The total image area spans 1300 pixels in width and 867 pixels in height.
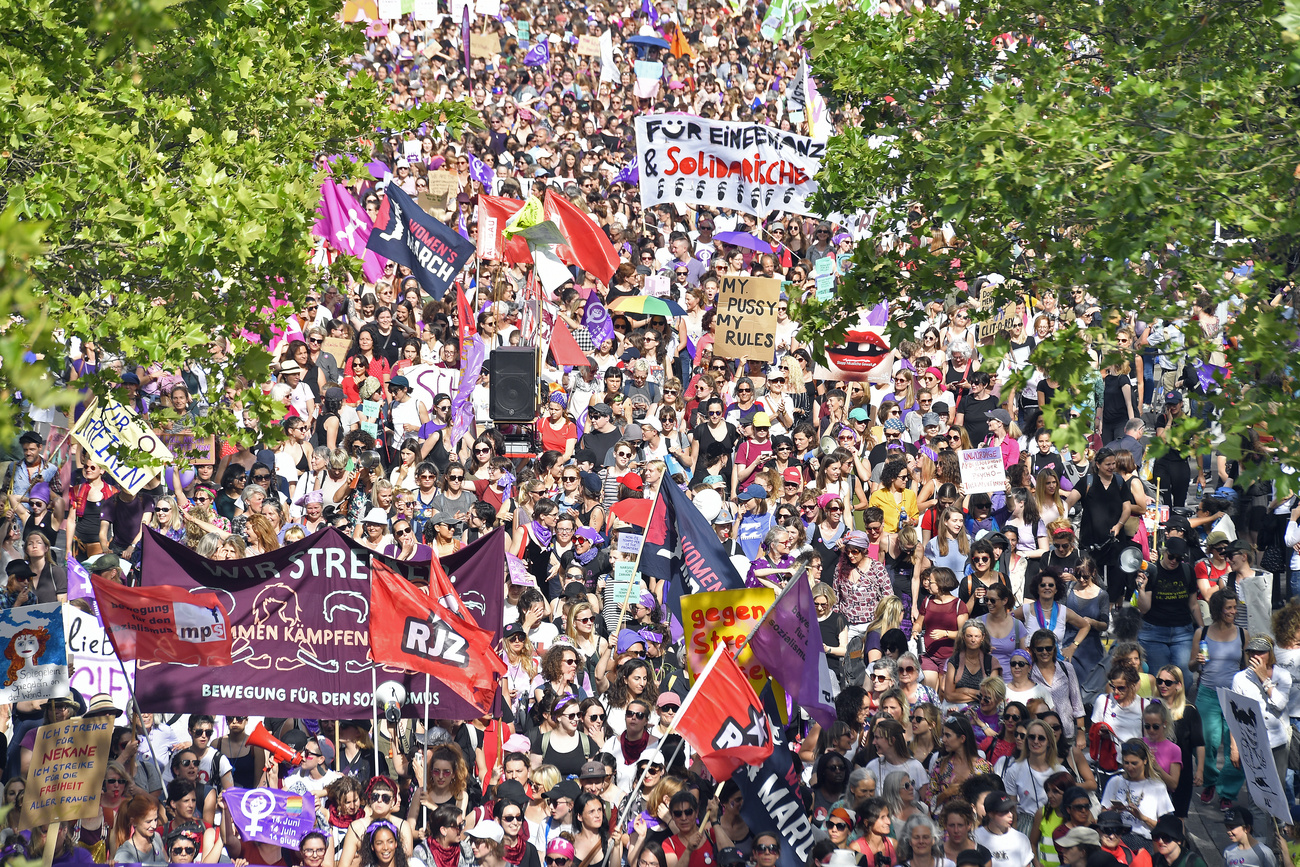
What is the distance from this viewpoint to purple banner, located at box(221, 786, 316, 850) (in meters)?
10.3

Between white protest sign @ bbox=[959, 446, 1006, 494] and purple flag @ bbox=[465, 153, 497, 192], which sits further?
purple flag @ bbox=[465, 153, 497, 192]

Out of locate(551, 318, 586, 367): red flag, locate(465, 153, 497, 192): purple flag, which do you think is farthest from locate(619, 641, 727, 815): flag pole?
locate(465, 153, 497, 192): purple flag

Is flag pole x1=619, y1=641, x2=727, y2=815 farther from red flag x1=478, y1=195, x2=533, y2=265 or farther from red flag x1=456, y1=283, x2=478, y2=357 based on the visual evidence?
red flag x1=478, y1=195, x2=533, y2=265

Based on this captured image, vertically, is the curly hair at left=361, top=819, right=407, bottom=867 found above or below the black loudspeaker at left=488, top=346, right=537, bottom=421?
below

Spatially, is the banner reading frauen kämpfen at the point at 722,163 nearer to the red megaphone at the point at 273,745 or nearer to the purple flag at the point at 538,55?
the red megaphone at the point at 273,745

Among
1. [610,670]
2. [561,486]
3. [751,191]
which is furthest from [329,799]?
[751,191]

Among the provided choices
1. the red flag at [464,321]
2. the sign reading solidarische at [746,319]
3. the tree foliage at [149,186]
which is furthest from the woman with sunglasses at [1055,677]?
the red flag at [464,321]

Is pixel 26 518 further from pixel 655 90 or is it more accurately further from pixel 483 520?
pixel 655 90

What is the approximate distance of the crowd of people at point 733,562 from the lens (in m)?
10.3

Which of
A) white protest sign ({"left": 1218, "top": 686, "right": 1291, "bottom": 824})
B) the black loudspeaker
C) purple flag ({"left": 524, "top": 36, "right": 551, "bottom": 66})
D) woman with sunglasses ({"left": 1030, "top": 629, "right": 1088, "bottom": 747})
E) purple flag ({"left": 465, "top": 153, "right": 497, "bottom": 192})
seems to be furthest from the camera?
purple flag ({"left": 524, "top": 36, "right": 551, "bottom": 66})

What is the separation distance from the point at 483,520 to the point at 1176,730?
6.71 meters

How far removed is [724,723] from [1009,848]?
192 cm

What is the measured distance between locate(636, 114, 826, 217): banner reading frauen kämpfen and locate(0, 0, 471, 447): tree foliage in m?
7.34

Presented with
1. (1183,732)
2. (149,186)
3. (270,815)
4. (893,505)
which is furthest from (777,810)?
(149,186)
